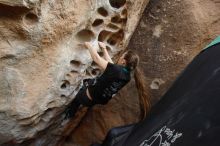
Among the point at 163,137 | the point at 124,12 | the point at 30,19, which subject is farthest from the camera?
the point at 124,12

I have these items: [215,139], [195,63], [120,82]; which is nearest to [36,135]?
[120,82]

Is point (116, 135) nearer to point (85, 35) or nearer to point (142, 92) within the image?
point (142, 92)

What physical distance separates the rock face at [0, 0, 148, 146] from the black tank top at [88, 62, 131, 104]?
94mm

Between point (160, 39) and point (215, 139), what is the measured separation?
37.1 inches

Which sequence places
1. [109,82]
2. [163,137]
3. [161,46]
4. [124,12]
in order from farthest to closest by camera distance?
1. [161,46]
2. [124,12]
3. [109,82]
4. [163,137]

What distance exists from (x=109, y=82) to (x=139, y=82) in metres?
0.19

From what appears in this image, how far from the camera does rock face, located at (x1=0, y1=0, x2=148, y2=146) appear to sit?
1.52 metres

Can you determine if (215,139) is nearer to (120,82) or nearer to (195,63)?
(195,63)

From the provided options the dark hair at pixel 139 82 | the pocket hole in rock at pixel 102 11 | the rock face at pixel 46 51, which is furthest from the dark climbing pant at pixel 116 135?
the pocket hole in rock at pixel 102 11

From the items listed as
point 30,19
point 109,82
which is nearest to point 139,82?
point 109,82

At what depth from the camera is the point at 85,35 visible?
5.66 ft

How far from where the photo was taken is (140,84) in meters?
1.82

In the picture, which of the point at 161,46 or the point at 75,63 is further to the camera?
the point at 161,46

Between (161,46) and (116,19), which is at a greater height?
(116,19)
